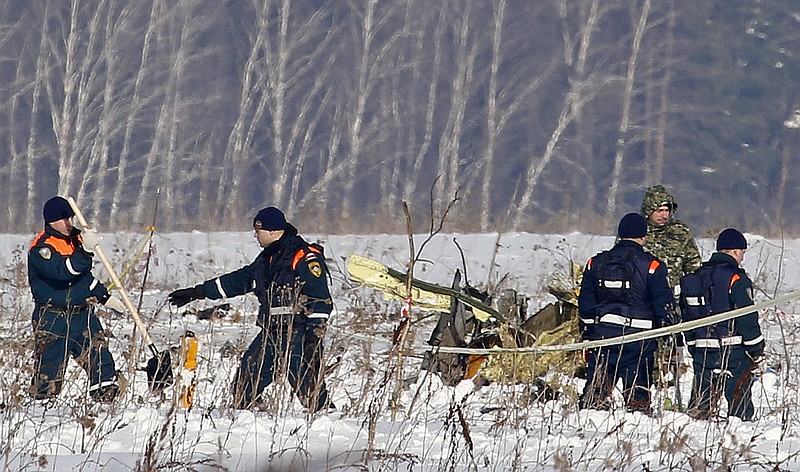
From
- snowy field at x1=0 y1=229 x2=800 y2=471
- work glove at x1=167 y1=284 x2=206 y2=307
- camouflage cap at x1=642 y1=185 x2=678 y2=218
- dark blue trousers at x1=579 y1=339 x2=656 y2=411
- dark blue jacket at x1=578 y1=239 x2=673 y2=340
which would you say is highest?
camouflage cap at x1=642 y1=185 x2=678 y2=218

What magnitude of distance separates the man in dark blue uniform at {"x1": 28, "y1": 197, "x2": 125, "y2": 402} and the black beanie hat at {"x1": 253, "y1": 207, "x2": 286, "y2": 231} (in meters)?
1.02

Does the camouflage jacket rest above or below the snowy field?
above

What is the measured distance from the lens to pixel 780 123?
4225 centimetres

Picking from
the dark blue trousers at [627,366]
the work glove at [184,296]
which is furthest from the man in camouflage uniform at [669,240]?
the work glove at [184,296]

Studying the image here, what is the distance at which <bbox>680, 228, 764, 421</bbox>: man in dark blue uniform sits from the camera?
7.95m

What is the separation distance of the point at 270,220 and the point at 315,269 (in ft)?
1.37

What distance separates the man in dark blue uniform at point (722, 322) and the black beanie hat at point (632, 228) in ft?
1.62

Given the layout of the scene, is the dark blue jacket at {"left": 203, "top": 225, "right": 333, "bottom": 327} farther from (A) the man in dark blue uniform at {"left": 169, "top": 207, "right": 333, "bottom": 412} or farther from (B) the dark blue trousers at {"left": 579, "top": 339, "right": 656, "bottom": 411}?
(B) the dark blue trousers at {"left": 579, "top": 339, "right": 656, "bottom": 411}

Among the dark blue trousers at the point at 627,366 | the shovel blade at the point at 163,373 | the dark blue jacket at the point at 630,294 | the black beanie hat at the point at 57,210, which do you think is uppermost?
the black beanie hat at the point at 57,210

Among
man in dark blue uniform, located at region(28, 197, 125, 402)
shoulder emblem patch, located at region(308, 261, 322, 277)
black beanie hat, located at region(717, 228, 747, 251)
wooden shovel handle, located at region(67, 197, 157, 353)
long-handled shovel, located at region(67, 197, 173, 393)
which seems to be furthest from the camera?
black beanie hat, located at region(717, 228, 747, 251)

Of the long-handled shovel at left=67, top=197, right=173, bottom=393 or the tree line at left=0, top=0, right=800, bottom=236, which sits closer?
the long-handled shovel at left=67, top=197, right=173, bottom=393

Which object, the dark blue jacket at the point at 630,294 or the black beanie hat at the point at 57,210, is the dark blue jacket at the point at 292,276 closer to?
the black beanie hat at the point at 57,210

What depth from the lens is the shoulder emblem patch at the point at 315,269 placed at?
774cm

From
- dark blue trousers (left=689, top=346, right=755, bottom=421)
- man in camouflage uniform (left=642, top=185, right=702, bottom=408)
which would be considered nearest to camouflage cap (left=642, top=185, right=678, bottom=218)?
man in camouflage uniform (left=642, top=185, right=702, bottom=408)
